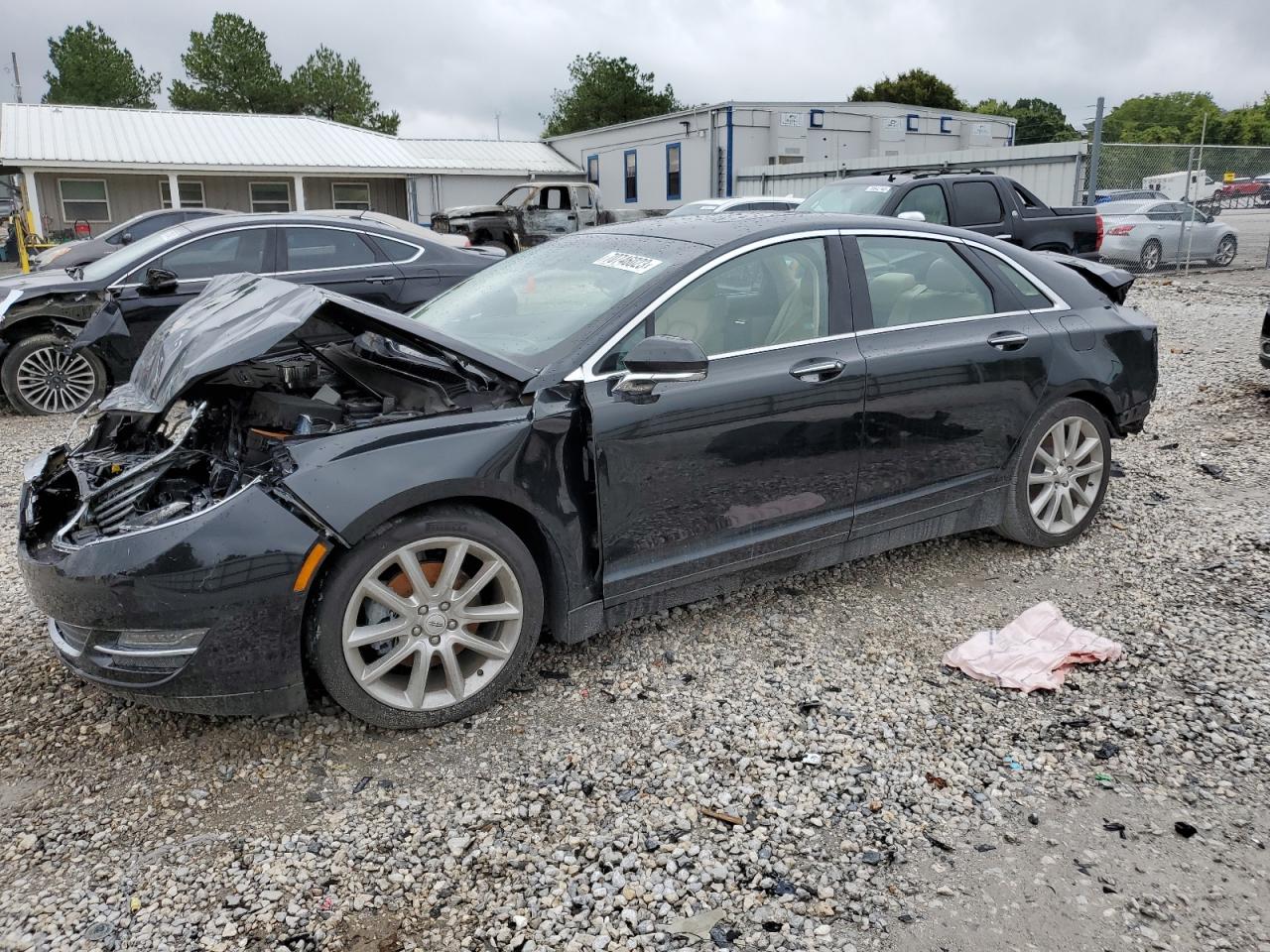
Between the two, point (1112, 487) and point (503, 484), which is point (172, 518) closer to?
point (503, 484)

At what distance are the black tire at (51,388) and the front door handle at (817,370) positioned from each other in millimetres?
6493

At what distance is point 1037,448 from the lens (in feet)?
14.8

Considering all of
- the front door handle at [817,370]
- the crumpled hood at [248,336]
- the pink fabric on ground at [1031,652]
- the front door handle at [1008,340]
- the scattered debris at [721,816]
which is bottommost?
the scattered debris at [721,816]

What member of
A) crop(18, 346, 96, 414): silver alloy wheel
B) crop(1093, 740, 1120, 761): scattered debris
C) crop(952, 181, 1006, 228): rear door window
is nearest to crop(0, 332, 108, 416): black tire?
crop(18, 346, 96, 414): silver alloy wheel

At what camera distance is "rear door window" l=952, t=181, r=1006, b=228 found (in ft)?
38.0

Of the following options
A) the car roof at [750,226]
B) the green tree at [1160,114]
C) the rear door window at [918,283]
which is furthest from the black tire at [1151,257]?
the green tree at [1160,114]

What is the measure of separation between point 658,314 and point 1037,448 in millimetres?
2139

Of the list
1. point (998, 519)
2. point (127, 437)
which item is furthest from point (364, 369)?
point (998, 519)

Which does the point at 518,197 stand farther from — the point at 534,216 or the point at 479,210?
the point at 534,216

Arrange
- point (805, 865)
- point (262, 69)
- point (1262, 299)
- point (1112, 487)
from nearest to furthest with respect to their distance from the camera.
Answer: point (805, 865), point (1112, 487), point (1262, 299), point (262, 69)

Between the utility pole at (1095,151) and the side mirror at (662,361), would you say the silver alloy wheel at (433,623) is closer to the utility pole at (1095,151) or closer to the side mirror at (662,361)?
the side mirror at (662,361)

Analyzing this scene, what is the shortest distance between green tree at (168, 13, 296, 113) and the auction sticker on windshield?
54886mm

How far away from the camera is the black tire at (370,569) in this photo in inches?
116

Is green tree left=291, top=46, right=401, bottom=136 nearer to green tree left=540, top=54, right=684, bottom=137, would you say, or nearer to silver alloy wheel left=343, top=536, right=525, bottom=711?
green tree left=540, top=54, right=684, bottom=137
